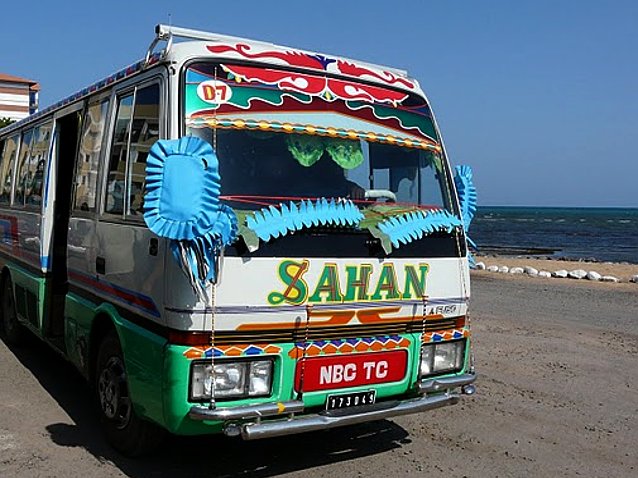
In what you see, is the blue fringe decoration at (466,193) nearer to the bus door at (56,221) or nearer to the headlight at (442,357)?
the headlight at (442,357)

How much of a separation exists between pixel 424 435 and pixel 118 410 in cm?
234

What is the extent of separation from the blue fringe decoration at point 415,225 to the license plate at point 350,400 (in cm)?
97

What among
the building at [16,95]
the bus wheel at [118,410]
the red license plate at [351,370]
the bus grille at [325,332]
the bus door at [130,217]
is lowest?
the bus wheel at [118,410]

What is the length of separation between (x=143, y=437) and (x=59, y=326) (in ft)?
7.80

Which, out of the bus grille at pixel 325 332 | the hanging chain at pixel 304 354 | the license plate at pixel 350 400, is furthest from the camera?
the license plate at pixel 350 400

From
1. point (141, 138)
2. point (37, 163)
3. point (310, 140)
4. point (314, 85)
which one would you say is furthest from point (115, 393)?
point (37, 163)

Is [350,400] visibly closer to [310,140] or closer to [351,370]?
[351,370]

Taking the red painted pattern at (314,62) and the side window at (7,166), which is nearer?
the red painted pattern at (314,62)

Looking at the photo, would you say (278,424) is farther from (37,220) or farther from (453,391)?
(37,220)

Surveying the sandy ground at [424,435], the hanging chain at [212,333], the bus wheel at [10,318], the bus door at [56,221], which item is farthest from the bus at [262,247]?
the bus wheel at [10,318]

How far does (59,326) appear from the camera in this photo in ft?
21.9

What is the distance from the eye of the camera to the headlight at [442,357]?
193 inches

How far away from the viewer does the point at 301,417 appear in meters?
4.26

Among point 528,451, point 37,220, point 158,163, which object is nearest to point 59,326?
point 37,220
